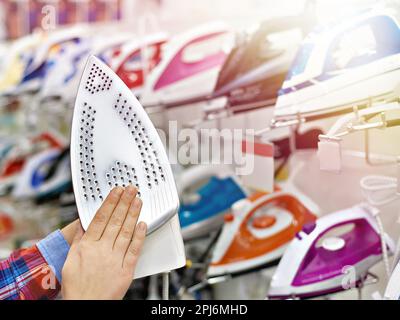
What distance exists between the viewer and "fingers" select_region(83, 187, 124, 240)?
64 centimetres

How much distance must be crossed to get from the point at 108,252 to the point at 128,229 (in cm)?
4

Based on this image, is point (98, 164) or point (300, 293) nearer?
point (98, 164)

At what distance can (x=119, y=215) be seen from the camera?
65 cm

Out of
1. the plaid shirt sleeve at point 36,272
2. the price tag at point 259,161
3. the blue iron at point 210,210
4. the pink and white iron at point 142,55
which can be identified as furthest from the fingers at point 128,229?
the pink and white iron at point 142,55

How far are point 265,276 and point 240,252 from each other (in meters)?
0.06

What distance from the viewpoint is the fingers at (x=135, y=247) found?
0.64 m

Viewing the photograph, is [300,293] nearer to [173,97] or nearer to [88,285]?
[88,285]

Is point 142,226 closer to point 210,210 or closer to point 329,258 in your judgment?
point 329,258

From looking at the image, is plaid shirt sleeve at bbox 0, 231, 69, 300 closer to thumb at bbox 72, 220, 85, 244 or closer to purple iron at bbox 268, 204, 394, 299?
thumb at bbox 72, 220, 85, 244

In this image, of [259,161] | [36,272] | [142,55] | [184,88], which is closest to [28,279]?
[36,272]

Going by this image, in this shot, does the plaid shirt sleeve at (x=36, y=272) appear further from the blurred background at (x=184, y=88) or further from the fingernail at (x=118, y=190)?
the blurred background at (x=184, y=88)

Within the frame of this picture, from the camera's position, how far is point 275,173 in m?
0.91

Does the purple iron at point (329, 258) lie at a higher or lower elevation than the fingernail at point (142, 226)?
lower
